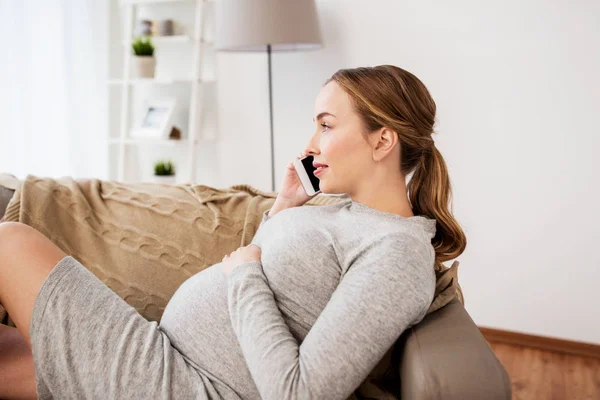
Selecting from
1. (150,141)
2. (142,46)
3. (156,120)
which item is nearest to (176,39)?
(142,46)

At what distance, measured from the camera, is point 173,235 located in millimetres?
1688

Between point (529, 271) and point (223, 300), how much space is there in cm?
193

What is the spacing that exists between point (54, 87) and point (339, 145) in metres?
2.45

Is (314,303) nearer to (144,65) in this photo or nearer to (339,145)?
(339,145)

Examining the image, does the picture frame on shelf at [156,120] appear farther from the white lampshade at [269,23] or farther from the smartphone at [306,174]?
the smartphone at [306,174]

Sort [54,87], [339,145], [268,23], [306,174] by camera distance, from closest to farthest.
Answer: [339,145]
[306,174]
[268,23]
[54,87]

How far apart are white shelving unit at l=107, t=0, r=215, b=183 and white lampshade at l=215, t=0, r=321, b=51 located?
0.45 meters

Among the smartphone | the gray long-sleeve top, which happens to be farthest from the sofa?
the smartphone

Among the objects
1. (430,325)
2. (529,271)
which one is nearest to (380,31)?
(529,271)

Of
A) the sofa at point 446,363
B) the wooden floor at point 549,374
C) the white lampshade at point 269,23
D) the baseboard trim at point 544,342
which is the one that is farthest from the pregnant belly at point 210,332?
the baseboard trim at point 544,342

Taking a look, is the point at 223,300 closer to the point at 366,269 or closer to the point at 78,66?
the point at 366,269

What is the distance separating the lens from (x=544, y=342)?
8.97 feet

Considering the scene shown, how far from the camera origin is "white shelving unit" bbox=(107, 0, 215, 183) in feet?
10.5

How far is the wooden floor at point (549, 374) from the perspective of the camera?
2.31 m
